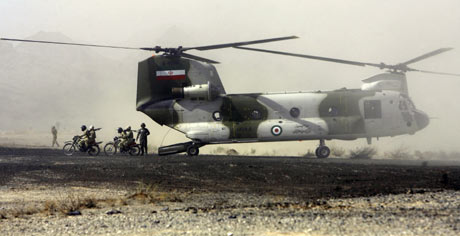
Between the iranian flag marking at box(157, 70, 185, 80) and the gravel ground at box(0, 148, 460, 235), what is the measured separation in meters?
6.82

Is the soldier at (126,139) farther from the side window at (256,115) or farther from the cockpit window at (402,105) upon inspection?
the cockpit window at (402,105)

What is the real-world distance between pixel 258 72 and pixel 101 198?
265 ft

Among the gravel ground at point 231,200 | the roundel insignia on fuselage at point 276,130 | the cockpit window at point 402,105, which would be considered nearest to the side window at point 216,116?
the roundel insignia on fuselage at point 276,130

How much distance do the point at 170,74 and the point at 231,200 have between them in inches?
579

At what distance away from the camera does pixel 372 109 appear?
24688 mm

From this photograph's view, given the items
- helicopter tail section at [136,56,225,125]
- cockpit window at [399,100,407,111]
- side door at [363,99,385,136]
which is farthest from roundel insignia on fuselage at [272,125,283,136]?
cockpit window at [399,100,407,111]

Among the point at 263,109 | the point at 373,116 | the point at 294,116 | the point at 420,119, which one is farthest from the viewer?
the point at 420,119

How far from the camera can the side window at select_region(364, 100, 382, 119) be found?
24.7 meters

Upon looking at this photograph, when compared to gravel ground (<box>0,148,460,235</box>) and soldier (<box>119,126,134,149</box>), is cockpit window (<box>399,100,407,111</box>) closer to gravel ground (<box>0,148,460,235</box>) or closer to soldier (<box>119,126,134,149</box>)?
gravel ground (<box>0,148,460,235</box>)

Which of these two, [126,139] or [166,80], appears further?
[126,139]

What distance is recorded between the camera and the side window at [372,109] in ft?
80.9

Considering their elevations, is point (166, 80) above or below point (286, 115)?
above

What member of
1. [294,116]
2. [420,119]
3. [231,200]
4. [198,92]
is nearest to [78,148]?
[198,92]

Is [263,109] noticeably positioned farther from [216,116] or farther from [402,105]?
[402,105]
